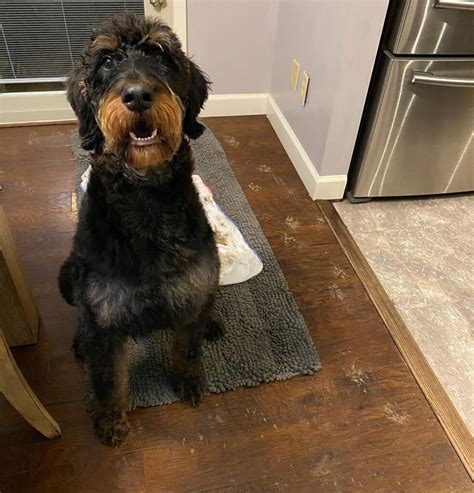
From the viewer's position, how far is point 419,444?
4.99 ft

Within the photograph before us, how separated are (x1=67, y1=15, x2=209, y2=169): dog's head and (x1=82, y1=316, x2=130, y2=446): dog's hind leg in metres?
A: 0.52

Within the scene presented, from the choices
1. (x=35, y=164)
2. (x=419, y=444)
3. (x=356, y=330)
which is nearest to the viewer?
(x=419, y=444)

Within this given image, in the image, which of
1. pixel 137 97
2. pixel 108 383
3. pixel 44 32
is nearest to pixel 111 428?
pixel 108 383

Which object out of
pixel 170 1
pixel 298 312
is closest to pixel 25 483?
pixel 298 312

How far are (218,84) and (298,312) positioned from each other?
1724 millimetres

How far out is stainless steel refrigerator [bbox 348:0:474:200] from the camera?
192cm

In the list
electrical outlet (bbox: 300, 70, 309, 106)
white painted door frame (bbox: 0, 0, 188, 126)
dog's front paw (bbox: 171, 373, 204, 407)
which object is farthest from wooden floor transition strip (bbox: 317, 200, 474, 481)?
white painted door frame (bbox: 0, 0, 188, 126)

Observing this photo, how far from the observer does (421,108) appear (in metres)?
2.13

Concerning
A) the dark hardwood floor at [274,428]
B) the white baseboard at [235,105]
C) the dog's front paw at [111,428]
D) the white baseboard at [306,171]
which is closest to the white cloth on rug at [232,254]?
the dark hardwood floor at [274,428]

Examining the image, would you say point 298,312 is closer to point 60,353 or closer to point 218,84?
point 60,353

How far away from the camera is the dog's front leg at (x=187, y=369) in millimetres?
1521

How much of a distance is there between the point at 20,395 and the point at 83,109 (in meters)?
0.77

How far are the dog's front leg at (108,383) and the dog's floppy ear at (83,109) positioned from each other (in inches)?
19.6

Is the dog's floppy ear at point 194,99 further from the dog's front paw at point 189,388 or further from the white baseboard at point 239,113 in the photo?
the white baseboard at point 239,113
